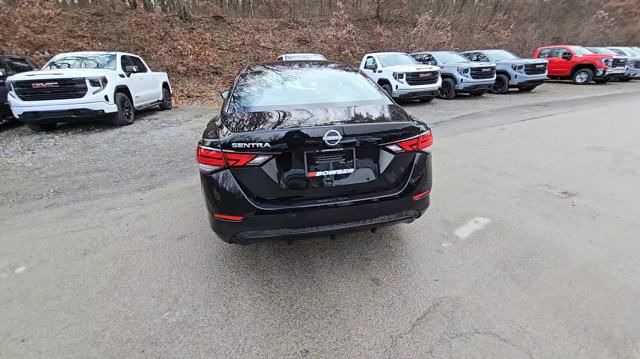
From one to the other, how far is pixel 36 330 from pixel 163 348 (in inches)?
37.1

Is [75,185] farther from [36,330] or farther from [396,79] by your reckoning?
[396,79]

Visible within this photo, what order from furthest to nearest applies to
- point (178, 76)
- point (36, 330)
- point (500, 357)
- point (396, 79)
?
1. point (178, 76)
2. point (396, 79)
3. point (36, 330)
4. point (500, 357)

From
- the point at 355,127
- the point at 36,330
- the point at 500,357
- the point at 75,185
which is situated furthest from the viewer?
the point at 75,185

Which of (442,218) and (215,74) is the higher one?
(215,74)

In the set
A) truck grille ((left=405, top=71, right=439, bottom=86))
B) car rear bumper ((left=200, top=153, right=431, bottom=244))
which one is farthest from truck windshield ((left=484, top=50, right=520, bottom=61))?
car rear bumper ((left=200, top=153, right=431, bottom=244))

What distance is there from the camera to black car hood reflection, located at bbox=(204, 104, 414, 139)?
8.60 ft

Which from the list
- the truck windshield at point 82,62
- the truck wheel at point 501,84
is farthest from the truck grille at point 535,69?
the truck windshield at point 82,62

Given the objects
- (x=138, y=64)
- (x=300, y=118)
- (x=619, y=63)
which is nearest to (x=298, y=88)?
(x=300, y=118)

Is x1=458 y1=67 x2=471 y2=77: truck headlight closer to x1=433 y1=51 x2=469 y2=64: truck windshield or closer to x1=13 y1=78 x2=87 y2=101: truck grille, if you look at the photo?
x1=433 y1=51 x2=469 y2=64: truck windshield

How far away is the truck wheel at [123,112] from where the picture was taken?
8.33 metres

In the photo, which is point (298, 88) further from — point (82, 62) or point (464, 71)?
point (464, 71)

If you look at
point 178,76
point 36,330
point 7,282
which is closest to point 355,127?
point 36,330

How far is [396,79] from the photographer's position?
1204 cm

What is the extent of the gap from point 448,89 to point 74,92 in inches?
470
